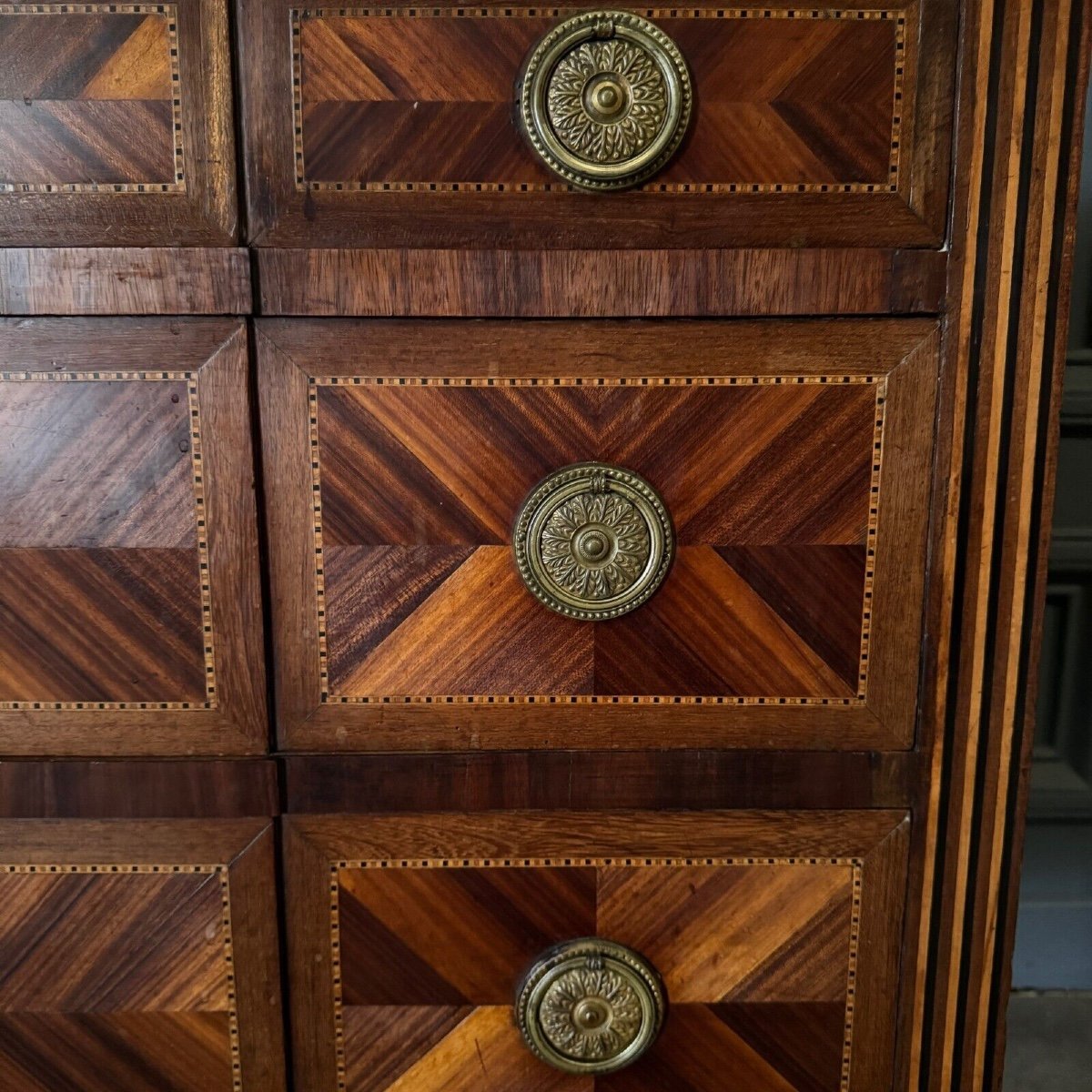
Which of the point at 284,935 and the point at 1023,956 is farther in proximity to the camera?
the point at 1023,956

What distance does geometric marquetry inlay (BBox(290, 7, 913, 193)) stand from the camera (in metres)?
0.41

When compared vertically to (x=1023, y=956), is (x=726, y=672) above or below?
above

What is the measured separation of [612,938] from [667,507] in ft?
0.85

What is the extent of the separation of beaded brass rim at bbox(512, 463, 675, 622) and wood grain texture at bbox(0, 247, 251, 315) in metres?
0.19

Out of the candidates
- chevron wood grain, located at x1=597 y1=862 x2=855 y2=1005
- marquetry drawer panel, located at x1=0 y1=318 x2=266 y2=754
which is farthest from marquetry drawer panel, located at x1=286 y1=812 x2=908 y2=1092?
marquetry drawer panel, located at x1=0 y1=318 x2=266 y2=754

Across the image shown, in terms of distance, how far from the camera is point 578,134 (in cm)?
41

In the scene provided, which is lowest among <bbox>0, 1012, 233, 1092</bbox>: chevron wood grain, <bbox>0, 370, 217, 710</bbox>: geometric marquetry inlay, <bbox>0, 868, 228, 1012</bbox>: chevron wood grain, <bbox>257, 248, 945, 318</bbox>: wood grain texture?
<bbox>0, 1012, 233, 1092</bbox>: chevron wood grain

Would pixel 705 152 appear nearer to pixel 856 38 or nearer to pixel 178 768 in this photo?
pixel 856 38

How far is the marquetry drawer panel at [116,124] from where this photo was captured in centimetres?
41

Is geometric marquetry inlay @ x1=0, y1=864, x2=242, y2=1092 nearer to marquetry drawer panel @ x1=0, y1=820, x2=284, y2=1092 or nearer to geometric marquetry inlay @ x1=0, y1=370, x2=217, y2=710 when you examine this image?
marquetry drawer panel @ x1=0, y1=820, x2=284, y2=1092

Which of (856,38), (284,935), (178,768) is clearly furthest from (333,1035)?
(856,38)

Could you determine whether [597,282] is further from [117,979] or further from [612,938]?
[117,979]

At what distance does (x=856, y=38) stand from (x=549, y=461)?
26cm

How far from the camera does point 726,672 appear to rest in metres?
0.47
